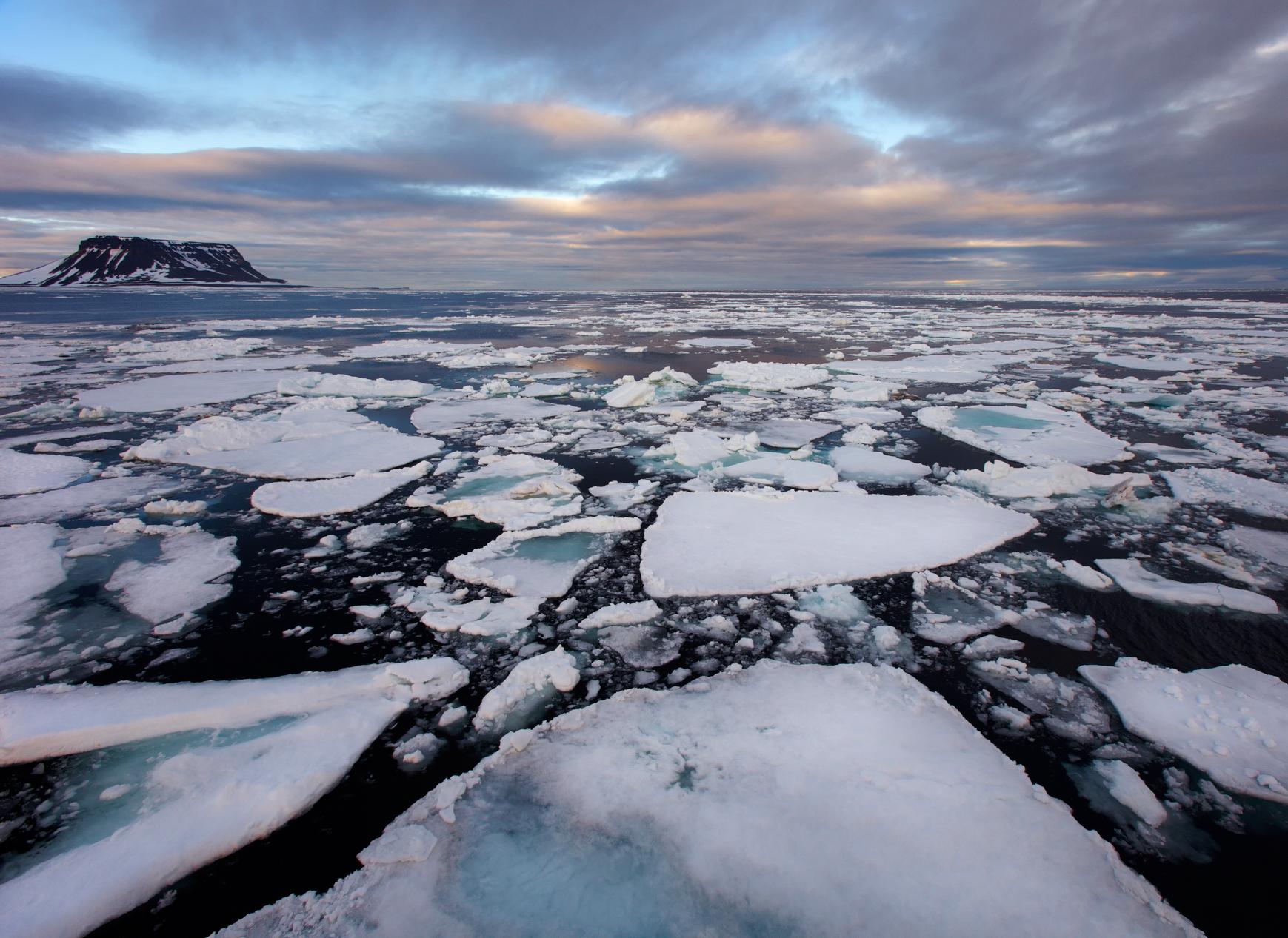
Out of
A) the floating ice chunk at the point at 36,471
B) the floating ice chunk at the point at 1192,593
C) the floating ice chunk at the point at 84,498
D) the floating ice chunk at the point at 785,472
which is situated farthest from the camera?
the floating ice chunk at the point at 785,472

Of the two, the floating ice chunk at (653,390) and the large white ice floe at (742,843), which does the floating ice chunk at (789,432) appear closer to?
the floating ice chunk at (653,390)

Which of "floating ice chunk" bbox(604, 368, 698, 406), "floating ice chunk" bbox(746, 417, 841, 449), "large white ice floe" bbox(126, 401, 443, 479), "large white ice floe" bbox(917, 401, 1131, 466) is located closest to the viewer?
"large white ice floe" bbox(126, 401, 443, 479)

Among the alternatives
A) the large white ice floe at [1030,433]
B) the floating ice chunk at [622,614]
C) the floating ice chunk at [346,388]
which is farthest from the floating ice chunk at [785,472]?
the floating ice chunk at [346,388]

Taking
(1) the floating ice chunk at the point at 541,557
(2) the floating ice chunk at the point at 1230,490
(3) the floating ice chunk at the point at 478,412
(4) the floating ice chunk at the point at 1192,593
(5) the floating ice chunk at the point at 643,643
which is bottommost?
(3) the floating ice chunk at the point at 478,412

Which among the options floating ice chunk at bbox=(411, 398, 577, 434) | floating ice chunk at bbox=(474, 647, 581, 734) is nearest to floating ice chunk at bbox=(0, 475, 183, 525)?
floating ice chunk at bbox=(411, 398, 577, 434)

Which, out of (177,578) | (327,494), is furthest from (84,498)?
(177,578)

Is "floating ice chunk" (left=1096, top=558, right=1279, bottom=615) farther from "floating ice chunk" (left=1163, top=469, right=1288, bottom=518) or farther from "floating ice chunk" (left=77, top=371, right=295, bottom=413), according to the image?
"floating ice chunk" (left=77, top=371, right=295, bottom=413)
